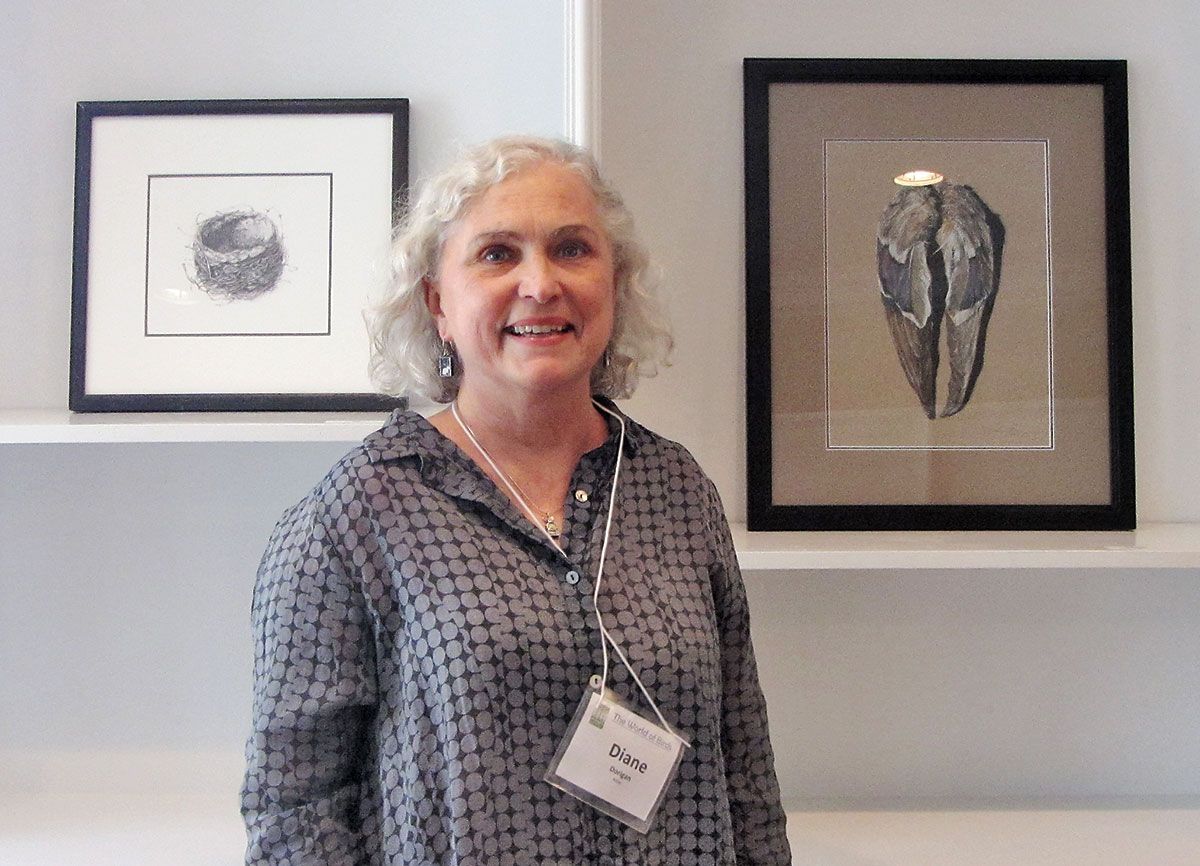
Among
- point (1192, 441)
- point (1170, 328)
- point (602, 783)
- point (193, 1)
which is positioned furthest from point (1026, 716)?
point (193, 1)

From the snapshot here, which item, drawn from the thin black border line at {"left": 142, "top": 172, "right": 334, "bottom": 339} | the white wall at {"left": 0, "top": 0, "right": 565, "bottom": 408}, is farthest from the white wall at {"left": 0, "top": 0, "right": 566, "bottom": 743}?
the thin black border line at {"left": 142, "top": 172, "right": 334, "bottom": 339}

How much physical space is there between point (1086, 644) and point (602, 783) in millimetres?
1071

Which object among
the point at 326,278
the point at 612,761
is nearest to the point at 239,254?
the point at 326,278

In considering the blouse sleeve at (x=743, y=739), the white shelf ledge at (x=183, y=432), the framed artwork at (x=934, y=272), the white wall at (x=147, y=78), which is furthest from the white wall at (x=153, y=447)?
the blouse sleeve at (x=743, y=739)

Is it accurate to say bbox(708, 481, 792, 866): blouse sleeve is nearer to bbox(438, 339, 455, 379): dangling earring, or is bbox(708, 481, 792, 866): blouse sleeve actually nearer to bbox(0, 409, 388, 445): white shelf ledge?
bbox(438, 339, 455, 379): dangling earring

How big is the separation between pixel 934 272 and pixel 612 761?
995 mm

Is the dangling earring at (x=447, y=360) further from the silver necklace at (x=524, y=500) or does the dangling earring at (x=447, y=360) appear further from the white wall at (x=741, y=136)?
the white wall at (x=741, y=136)

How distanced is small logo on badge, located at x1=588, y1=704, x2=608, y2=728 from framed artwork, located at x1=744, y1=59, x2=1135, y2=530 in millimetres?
709

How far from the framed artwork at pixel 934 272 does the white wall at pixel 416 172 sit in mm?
69

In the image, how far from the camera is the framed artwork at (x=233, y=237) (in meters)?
1.61

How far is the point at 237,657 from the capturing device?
5.50 ft

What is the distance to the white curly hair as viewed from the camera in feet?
3.64

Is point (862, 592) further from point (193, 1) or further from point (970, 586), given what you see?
point (193, 1)

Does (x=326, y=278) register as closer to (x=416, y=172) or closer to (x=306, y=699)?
(x=416, y=172)
